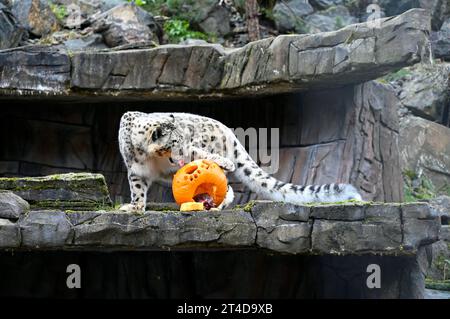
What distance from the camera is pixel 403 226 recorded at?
646 centimetres

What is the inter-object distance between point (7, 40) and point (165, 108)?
9.67 ft

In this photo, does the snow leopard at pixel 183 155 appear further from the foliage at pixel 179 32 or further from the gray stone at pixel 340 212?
the foliage at pixel 179 32

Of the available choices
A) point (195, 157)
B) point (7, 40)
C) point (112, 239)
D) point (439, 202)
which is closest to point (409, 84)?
point (439, 202)

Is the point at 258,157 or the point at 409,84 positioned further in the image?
the point at 409,84

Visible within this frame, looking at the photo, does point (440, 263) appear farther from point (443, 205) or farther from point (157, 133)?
point (157, 133)

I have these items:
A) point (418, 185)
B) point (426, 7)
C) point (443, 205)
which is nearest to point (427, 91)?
point (418, 185)

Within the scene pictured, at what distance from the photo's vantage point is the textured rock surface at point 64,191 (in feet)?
22.9

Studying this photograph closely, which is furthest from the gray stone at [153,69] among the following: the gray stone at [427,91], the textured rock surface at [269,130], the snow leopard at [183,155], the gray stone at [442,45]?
the gray stone at [442,45]

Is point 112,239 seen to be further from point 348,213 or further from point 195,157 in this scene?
point 348,213

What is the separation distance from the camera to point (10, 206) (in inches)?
256

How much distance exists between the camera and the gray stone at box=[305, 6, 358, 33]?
14.4 meters

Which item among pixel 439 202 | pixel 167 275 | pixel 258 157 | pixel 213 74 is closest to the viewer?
pixel 167 275

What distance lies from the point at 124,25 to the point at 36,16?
146 centimetres

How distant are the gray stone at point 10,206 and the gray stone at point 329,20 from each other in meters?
8.46
